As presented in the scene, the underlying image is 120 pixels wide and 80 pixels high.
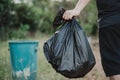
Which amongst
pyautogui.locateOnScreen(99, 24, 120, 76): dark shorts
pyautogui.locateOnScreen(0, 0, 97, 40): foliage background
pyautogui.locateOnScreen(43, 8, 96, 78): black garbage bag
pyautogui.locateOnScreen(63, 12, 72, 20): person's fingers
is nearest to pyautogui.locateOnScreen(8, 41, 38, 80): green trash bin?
pyautogui.locateOnScreen(43, 8, 96, 78): black garbage bag

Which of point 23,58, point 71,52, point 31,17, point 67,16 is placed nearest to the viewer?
point 67,16

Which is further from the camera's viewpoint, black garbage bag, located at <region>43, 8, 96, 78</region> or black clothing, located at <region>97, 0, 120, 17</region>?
black garbage bag, located at <region>43, 8, 96, 78</region>

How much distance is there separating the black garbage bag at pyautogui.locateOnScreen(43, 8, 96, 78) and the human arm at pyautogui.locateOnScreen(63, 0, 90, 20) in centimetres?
21

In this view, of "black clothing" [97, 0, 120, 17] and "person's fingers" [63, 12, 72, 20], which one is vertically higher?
"black clothing" [97, 0, 120, 17]

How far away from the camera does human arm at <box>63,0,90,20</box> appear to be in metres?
4.52

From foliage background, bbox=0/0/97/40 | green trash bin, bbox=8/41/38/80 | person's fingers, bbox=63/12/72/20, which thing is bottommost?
foliage background, bbox=0/0/97/40

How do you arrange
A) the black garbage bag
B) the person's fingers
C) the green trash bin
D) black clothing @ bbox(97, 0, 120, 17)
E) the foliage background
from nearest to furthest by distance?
1. black clothing @ bbox(97, 0, 120, 17)
2. the person's fingers
3. the black garbage bag
4. the green trash bin
5. the foliage background

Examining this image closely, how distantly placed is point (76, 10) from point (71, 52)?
538 millimetres

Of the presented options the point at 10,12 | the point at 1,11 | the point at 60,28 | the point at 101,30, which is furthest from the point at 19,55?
the point at 10,12

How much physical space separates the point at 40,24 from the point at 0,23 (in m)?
6.66

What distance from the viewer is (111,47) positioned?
4.41 m

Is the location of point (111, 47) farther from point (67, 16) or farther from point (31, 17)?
point (31, 17)

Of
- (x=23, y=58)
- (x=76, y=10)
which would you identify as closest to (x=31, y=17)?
(x=23, y=58)

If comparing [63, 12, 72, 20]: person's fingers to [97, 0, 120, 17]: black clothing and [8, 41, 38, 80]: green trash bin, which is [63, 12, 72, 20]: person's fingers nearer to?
[97, 0, 120, 17]: black clothing
